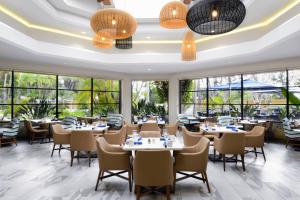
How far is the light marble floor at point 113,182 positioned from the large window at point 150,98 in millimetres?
6559

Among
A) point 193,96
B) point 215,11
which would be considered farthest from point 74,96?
point 215,11

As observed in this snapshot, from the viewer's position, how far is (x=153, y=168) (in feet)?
10.5

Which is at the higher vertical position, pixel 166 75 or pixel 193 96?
pixel 166 75

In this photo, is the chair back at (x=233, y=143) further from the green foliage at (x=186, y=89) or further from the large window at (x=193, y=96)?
the green foliage at (x=186, y=89)

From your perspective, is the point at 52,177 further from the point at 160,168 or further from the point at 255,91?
the point at 255,91

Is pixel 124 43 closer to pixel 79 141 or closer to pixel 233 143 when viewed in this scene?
pixel 79 141

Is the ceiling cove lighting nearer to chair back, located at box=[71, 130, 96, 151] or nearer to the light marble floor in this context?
chair back, located at box=[71, 130, 96, 151]

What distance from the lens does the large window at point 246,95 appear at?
Result: 27.4 feet

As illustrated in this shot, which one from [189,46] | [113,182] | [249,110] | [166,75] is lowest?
[113,182]

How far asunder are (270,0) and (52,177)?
6.86 metres

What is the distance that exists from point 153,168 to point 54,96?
8.12 meters

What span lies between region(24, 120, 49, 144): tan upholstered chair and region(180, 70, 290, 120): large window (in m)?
7.38

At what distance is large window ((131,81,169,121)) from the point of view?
1217 centimetres

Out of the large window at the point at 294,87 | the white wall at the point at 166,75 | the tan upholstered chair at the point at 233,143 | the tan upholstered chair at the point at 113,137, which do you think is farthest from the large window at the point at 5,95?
the large window at the point at 294,87
